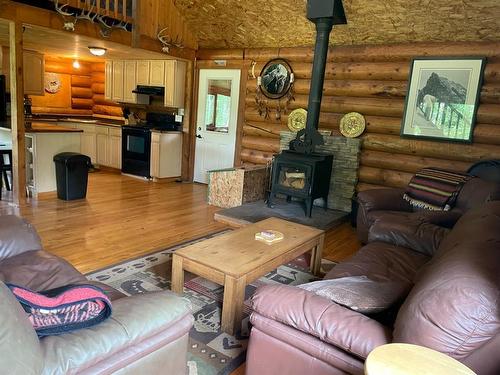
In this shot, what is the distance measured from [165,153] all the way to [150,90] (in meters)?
1.17

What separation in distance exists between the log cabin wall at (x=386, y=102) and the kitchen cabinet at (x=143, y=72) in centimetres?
217

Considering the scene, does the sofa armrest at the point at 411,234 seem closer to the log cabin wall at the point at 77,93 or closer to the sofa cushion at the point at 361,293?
the sofa cushion at the point at 361,293

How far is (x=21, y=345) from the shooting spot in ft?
3.24

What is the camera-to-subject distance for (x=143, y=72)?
22.3 ft

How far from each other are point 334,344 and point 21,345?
1039mm

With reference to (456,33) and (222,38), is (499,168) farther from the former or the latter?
(222,38)

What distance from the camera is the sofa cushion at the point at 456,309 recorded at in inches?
45.4

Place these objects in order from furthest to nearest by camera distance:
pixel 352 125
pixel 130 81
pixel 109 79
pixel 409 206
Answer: pixel 109 79
pixel 130 81
pixel 352 125
pixel 409 206

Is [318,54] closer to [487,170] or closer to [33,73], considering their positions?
[487,170]

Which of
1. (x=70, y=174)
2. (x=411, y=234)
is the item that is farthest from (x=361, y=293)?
(x=70, y=174)

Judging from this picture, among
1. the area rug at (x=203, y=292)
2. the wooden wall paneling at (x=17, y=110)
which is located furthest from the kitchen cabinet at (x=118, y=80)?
the area rug at (x=203, y=292)

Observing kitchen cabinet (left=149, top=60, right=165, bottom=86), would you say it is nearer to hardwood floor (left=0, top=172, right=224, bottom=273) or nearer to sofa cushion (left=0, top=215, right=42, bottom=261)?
hardwood floor (left=0, top=172, right=224, bottom=273)

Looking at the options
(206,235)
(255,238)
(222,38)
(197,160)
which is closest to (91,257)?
(206,235)

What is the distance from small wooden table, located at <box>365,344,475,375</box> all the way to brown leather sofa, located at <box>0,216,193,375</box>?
2.43ft
